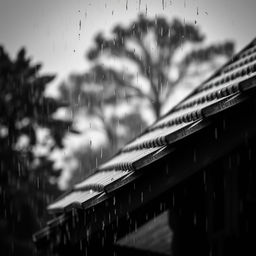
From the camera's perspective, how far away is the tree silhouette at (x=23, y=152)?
11.6m

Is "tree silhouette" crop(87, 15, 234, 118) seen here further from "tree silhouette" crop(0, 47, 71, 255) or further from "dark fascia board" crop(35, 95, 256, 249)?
"dark fascia board" crop(35, 95, 256, 249)

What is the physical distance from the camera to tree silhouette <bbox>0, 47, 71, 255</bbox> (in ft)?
38.0

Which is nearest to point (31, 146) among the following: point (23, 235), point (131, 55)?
point (23, 235)

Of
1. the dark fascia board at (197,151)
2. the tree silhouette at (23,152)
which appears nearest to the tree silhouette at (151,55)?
the tree silhouette at (23,152)

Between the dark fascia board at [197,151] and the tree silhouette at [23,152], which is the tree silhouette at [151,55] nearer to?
the tree silhouette at [23,152]

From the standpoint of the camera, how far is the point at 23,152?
1228cm

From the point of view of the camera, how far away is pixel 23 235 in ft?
38.7

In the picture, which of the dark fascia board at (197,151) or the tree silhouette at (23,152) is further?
the tree silhouette at (23,152)

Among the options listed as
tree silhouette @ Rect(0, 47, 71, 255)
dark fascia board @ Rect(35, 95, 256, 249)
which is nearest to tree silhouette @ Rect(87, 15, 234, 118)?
tree silhouette @ Rect(0, 47, 71, 255)

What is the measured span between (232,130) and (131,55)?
14782 millimetres

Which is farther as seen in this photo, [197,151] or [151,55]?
[151,55]

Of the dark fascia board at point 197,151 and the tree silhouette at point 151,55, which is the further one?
the tree silhouette at point 151,55

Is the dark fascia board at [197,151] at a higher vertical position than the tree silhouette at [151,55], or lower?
lower

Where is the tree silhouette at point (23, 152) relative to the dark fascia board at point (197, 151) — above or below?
above
